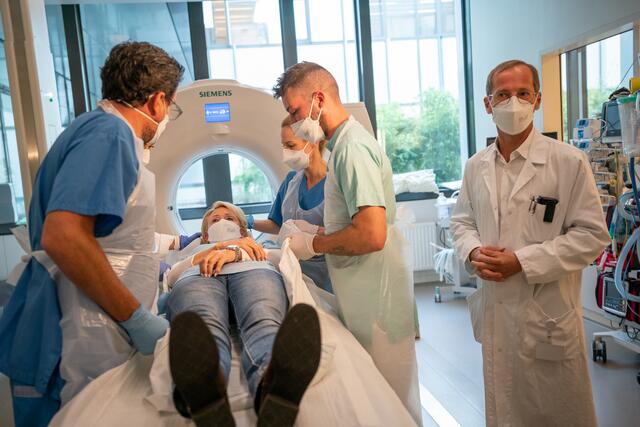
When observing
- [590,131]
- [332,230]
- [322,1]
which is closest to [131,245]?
[332,230]

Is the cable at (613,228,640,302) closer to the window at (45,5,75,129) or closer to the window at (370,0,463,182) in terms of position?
the window at (370,0,463,182)

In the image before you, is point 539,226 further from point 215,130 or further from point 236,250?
point 215,130

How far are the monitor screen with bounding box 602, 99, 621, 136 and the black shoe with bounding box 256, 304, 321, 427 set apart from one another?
2.52 m

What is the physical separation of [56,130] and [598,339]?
2.75 meters

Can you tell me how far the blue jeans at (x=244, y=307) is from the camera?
51.3 inches

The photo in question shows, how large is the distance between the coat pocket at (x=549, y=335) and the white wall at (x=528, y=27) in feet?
6.98

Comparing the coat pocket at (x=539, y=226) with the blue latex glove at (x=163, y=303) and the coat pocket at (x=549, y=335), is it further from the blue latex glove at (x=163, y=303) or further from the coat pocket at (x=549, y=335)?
the blue latex glove at (x=163, y=303)

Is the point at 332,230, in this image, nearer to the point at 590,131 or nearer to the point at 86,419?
the point at 86,419

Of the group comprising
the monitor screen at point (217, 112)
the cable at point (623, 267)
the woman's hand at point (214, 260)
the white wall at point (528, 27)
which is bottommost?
the cable at point (623, 267)

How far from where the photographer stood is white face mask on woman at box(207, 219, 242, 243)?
2164 millimetres

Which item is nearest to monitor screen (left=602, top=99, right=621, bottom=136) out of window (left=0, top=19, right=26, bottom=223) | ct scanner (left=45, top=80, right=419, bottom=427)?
ct scanner (left=45, top=80, right=419, bottom=427)

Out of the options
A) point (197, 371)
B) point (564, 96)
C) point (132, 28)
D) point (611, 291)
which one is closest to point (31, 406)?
point (197, 371)

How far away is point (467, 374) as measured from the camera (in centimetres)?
276

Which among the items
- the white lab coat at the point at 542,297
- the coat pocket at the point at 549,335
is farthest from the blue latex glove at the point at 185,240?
the coat pocket at the point at 549,335
